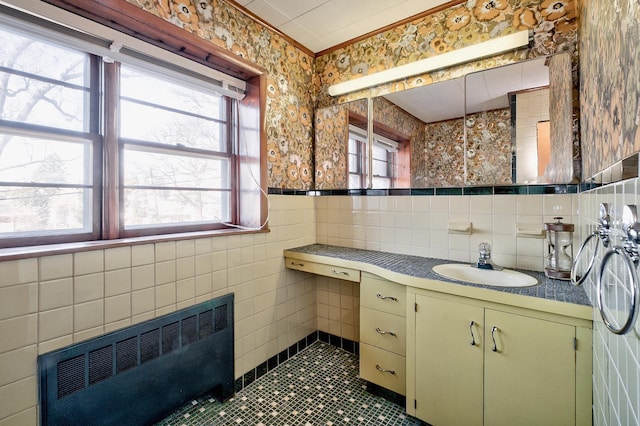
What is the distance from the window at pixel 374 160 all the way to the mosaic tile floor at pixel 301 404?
145 centimetres

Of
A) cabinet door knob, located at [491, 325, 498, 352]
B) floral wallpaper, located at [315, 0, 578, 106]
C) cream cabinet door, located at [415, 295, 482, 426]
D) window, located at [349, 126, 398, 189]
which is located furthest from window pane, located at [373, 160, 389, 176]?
cabinet door knob, located at [491, 325, 498, 352]

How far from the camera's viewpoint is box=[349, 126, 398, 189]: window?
227 centimetres

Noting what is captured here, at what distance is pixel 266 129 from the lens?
219cm

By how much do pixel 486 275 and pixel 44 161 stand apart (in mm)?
2419

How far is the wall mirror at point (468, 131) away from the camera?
1652 mm

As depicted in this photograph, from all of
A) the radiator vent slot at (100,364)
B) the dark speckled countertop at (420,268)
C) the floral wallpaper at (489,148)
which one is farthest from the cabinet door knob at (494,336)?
the radiator vent slot at (100,364)

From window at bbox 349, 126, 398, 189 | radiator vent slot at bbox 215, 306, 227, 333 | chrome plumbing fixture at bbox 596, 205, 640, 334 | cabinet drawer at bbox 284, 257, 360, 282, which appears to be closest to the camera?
chrome plumbing fixture at bbox 596, 205, 640, 334

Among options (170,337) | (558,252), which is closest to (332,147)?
(558,252)

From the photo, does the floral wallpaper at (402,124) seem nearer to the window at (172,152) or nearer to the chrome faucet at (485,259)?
the chrome faucet at (485,259)

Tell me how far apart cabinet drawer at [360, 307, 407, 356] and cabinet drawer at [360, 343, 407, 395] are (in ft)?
0.14

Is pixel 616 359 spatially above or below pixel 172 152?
below

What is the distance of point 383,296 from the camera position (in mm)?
1848

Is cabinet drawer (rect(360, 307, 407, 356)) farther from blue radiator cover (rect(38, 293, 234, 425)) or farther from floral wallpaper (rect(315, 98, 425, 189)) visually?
floral wallpaper (rect(315, 98, 425, 189))

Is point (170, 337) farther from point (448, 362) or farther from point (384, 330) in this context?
point (448, 362)
